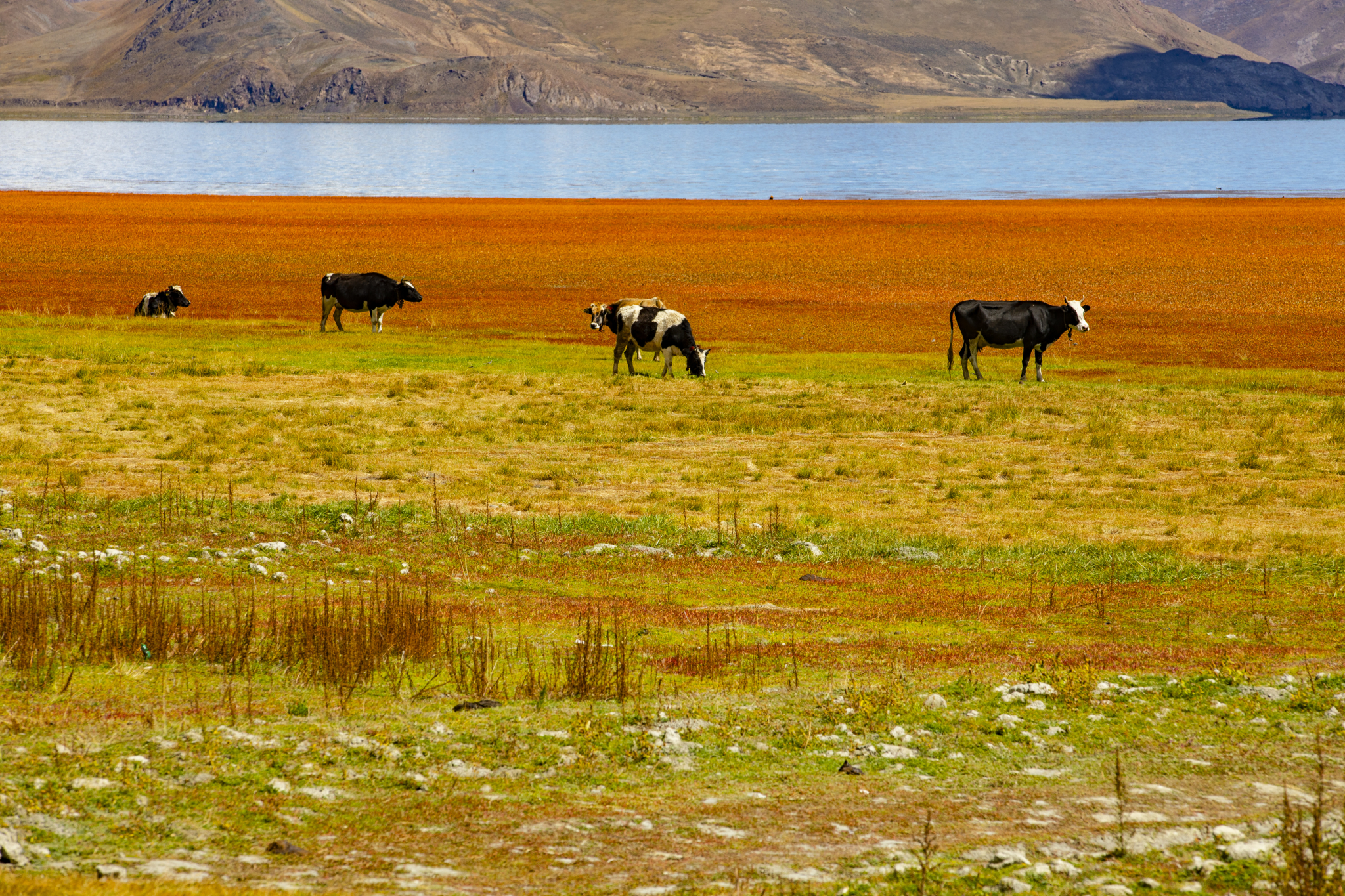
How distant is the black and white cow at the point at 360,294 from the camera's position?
45.8 m

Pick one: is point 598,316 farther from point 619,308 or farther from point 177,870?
point 177,870

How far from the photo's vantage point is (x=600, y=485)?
23.6 metres

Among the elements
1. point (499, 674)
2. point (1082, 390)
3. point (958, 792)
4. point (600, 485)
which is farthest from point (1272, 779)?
point (1082, 390)

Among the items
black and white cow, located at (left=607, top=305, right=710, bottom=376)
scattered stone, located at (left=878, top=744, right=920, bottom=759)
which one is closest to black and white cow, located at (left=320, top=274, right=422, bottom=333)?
black and white cow, located at (left=607, top=305, right=710, bottom=376)

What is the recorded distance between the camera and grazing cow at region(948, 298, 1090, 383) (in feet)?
123

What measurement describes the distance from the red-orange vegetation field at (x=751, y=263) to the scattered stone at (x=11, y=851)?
38.7 m

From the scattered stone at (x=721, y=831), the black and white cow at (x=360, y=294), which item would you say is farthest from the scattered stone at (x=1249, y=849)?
the black and white cow at (x=360, y=294)

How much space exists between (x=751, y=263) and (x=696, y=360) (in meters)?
37.1

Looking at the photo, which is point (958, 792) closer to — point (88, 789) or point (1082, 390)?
point (88, 789)

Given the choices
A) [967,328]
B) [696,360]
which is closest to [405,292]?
[696,360]

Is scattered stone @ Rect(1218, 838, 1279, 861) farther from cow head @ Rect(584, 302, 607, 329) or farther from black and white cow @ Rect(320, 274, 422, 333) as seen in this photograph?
black and white cow @ Rect(320, 274, 422, 333)

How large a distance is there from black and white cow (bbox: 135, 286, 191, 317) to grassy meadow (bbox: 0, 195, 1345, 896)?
38.6 feet

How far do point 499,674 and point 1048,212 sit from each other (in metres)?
97.3

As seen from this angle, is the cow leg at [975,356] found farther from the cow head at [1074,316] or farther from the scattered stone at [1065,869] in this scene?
the scattered stone at [1065,869]
